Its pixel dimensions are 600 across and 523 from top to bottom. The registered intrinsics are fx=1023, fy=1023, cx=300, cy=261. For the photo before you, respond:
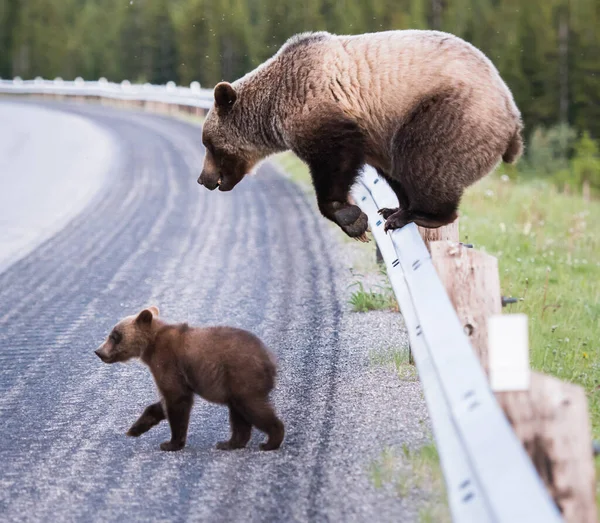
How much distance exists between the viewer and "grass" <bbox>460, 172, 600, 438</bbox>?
20.7 feet

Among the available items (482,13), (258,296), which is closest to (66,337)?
(258,296)

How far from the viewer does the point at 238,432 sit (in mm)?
4727

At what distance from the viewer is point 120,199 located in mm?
13773

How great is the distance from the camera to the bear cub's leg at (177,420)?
15.6ft

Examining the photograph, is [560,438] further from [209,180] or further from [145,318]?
[209,180]

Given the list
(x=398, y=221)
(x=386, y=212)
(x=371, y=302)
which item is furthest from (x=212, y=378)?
(x=371, y=302)

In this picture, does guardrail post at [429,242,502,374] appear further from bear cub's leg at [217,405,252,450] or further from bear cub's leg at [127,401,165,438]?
bear cub's leg at [127,401,165,438]

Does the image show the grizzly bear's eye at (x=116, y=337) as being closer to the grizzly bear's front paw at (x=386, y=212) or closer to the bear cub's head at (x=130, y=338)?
the bear cub's head at (x=130, y=338)

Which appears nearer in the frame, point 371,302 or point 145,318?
point 145,318

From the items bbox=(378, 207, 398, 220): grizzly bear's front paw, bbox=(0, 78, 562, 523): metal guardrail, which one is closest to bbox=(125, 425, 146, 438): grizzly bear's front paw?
bbox=(0, 78, 562, 523): metal guardrail

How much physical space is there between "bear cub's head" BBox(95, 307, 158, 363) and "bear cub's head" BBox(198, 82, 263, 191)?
2044mm

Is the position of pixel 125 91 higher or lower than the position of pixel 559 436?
lower

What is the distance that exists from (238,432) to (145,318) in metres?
0.80

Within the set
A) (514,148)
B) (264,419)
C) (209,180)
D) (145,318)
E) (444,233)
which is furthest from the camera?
(209,180)
